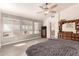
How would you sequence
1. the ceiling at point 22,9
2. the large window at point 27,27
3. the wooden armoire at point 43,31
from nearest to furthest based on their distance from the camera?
the ceiling at point 22,9 → the large window at point 27,27 → the wooden armoire at point 43,31

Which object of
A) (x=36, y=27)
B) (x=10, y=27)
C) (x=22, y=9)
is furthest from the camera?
(x=36, y=27)

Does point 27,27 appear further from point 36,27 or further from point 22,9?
point 22,9

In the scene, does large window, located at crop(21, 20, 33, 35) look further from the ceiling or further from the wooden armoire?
the wooden armoire

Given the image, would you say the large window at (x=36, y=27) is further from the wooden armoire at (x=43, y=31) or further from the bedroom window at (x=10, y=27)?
the bedroom window at (x=10, y=27)

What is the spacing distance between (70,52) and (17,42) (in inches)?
54.2

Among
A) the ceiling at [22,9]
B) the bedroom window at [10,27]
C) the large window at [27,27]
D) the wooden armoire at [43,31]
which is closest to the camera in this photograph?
the bedroom window at [10,27]

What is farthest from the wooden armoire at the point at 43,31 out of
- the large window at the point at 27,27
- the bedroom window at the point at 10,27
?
the bedroom window at the point at 10,27

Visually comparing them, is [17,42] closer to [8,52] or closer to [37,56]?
[8,52]

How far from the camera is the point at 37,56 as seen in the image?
1.91 meters

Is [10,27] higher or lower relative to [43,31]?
higher

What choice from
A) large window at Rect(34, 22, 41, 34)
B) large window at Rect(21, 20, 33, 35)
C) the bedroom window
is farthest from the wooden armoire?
the bedroom window

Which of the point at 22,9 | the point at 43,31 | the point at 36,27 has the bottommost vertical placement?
the point at 43,31

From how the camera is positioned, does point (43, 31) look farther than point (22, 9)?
Yes

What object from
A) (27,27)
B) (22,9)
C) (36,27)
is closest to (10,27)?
(27,27)
